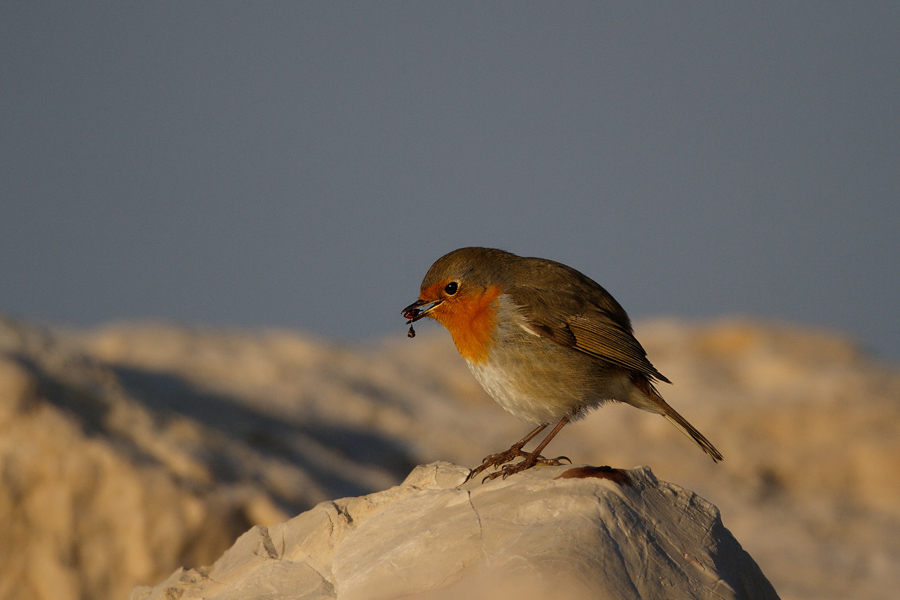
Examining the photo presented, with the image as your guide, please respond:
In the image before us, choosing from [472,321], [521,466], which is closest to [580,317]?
[472,321]

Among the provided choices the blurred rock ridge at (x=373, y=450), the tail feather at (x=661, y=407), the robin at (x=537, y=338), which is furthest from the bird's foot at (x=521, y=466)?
the tail feather at (x=661, y=407)

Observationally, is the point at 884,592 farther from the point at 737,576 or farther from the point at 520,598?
the point at 520,598

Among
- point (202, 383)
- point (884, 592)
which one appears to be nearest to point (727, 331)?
point (884, 592)

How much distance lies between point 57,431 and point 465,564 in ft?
12.9

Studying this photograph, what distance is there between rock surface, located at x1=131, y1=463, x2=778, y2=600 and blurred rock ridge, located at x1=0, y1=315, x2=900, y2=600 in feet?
0.06

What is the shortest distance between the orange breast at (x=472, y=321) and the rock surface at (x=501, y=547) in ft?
2.09

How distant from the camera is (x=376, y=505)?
389 cm

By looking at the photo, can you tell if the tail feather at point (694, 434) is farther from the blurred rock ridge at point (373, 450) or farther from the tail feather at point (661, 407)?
the blurred rock ridge at point (373, 450)

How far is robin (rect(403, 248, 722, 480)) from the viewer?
4281 millimetres

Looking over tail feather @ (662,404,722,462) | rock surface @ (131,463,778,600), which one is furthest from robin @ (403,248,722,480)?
rock surface @ (131,463,778,600)

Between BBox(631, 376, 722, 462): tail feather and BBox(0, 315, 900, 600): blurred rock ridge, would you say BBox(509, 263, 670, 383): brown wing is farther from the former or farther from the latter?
BBox(0, 315, 900, 600): blurred rock ridge

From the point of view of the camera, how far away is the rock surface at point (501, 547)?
292 centimetres

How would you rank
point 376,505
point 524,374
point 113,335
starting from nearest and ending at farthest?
point 376,505, point 524,374, point 113,335

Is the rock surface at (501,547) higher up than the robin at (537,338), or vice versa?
the robin at (537,338)
